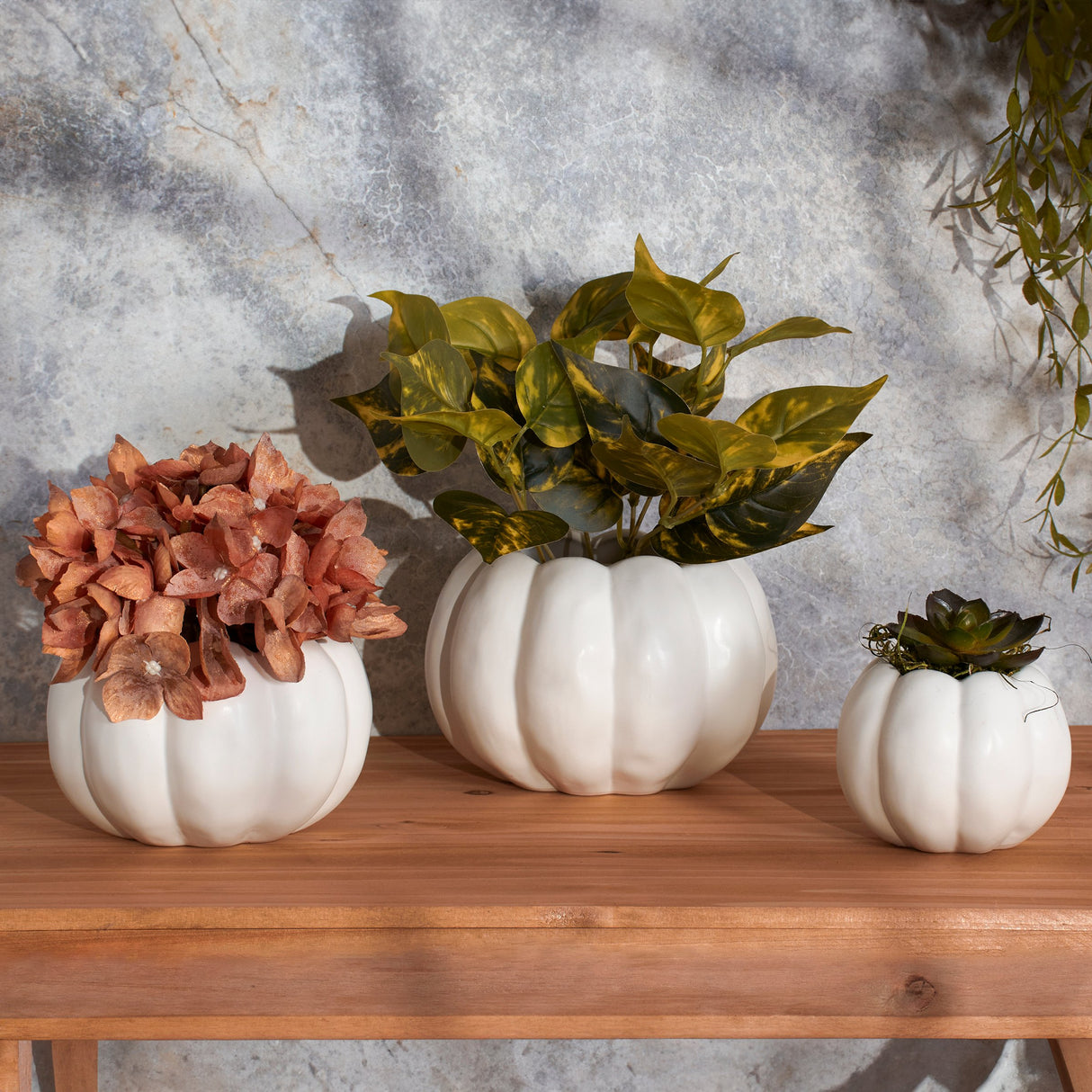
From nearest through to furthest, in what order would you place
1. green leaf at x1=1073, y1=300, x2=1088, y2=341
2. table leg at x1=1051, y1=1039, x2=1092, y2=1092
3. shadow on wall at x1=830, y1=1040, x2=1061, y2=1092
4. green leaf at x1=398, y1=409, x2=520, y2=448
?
green leaf at x1=398, y1=409, x2=520, y2=448, table leg at x1=1051, y1=1039, x2=1092, y2=1092, green leaf at x1=1073, y1=300, x2=1088, y2=341, shadow on wall at x1=830, y1=1040, x2=1061, y2=1092

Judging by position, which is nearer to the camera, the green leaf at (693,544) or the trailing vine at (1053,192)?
the green leaf at (693,544)

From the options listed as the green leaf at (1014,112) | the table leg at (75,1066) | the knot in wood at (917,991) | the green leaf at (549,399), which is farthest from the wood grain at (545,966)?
the green leaf at (1014,112)

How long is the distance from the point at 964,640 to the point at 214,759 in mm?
493

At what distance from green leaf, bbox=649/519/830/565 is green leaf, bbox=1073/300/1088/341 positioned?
0.36m

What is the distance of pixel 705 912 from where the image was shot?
531mm

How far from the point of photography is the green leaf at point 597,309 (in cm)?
79

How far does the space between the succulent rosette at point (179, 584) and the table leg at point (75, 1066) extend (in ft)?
1.70

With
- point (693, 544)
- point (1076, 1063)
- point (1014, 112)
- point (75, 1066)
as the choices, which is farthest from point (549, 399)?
point (75, 1066)

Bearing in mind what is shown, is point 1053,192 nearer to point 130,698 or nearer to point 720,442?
point 720,442

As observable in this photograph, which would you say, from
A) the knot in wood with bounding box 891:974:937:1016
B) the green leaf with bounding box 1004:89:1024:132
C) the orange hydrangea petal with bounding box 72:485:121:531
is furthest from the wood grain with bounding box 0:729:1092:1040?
the green leaf with bounding box 1004:89:1024:132

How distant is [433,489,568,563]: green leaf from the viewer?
71 centimetres

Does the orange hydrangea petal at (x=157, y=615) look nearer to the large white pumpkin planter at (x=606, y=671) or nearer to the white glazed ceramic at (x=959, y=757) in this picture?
the large white pumpkin planter at (x=606, y=671)

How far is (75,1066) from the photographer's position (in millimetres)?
914

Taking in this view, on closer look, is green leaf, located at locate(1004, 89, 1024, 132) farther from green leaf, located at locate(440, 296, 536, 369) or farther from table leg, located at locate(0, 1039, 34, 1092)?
table leg, located at locate(0, 1039, 34, 1092)
